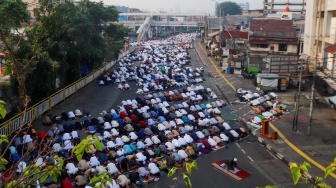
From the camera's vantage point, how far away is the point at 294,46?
5912cm

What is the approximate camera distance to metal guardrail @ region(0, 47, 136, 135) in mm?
29484

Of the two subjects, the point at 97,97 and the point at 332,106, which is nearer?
the point at 332,106

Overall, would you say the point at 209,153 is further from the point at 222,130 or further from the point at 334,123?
the point at 334,123

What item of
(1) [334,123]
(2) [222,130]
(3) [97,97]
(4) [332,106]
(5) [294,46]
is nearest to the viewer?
(2) [222,130]

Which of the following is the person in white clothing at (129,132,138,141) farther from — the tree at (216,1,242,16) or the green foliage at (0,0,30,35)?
the tree at (216,1,242,16)

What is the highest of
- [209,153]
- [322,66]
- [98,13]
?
[98,13]

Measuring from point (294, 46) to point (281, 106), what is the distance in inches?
Answer: 889

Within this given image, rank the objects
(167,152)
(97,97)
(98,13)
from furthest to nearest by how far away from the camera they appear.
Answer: (98,13), (97,97), (167,152)

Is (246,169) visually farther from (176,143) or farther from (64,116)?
(64,116)

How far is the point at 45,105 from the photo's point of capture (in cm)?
3609

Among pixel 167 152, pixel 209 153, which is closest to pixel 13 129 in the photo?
pixel 167 152

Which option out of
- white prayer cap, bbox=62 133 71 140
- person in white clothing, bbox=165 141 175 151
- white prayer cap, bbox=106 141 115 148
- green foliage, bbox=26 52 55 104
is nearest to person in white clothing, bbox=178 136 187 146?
person in white clothing, bbox=165 141 175 151

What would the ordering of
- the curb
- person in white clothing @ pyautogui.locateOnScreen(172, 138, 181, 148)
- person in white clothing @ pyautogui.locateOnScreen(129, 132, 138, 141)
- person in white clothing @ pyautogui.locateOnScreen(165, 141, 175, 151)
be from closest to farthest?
the curb < person in white clothing @ pyautogui.locateOnScreen(165, 141, 175, 151) < person in white clothing @ pyautogui.locateOnScreen(172, 138, 181, 148) < person in white clothing @ pyautogui.locateOnScreen(129, 132, 138, 141)

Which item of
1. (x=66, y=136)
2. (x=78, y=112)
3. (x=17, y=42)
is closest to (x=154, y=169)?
(x=66, y=136)
